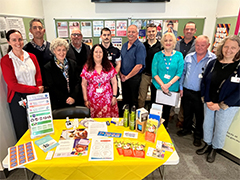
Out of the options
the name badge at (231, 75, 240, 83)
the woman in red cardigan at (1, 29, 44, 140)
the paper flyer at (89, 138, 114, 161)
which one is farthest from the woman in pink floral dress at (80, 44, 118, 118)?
the name badge at (231, 75, 240, 83)

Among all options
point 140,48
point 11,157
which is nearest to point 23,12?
point 140,48

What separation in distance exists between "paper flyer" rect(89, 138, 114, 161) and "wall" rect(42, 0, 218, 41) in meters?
3.05

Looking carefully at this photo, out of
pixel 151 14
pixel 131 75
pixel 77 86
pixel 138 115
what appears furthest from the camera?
pixel 151 14

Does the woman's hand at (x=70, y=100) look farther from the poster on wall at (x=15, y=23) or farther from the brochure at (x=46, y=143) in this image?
the poster on wall at (x=15, y=23)

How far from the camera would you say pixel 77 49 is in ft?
8.38

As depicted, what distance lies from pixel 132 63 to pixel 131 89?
0.46m

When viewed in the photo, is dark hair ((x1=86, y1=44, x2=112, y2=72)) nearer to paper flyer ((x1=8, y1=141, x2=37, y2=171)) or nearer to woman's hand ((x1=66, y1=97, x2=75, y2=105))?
woman's hand ((x1=66, y1=97, x2=75, y2=105))

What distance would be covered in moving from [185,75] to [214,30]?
212 cm

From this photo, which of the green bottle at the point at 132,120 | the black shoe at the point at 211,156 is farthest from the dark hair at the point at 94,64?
the black shoe at the point at 211,156

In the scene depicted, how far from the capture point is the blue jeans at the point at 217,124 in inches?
79.4

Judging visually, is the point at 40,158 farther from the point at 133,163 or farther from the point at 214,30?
the point at 214,30

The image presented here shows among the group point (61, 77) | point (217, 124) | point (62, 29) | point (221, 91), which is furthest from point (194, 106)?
point (62, 29)

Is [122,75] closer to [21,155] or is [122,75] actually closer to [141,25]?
[141,25]

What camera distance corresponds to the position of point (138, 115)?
149cm
